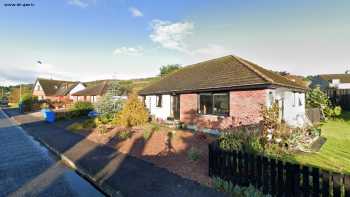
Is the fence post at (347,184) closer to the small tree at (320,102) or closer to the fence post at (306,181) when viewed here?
the fence post at (306,181)

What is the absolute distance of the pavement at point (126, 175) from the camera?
5.35 m

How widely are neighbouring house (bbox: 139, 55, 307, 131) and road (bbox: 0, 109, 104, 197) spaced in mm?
7597

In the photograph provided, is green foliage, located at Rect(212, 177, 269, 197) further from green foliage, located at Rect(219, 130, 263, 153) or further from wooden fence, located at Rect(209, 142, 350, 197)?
green foliage, located at Rect(219, 130, 263, 153)

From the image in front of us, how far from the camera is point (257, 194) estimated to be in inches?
184

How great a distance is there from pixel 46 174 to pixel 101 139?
5046 millimetres

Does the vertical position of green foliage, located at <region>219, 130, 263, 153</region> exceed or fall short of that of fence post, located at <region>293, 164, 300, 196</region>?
it exceeds it

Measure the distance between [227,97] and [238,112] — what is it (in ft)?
3.99

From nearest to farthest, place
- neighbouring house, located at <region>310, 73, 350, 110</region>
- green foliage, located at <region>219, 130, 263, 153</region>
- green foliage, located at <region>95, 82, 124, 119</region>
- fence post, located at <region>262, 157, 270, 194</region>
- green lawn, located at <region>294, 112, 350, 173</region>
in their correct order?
fence post, located at <region>262, 157, 270, 194</region>
green foliage, located at <region>219, 130, 263, 153</region>
green lawn, located at <region>294, 112, 350, 173</region>
green foliage, located at <region>95, 82, 124, 119</region>
neighbouring house, located at <region>310, 73, 350, 110</region>

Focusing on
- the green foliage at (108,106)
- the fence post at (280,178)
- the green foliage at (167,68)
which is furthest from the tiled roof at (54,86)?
the fence post at (280,178)

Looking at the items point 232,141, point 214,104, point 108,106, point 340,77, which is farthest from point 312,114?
point 340,77

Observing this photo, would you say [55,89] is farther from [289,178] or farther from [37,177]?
[289,178]

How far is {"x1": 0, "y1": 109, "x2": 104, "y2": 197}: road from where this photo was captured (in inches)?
221

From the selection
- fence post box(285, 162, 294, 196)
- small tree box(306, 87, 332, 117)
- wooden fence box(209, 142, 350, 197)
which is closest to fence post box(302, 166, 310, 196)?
wooden fence box(209, 142, 350, 197)

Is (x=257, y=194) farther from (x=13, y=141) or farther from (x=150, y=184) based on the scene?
(x=13, y=141)
